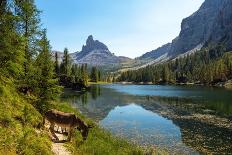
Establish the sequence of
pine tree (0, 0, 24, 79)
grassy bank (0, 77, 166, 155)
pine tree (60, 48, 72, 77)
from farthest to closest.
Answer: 1. pine tree (60, 48, 72, 77)
2. pine tree (0, 0, 24, 79)
3. grassy bank (0, 77, 166, 155)

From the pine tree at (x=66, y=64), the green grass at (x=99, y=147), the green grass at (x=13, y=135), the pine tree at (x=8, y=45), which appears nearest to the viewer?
the green grass at (x=13, y=135)

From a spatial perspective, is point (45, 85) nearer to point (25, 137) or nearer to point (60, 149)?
point (60, 149)

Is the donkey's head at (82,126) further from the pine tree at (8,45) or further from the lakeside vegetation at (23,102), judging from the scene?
the pine tree at (8,45)

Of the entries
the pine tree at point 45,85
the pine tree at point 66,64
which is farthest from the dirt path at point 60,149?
the pine tree at point 66,64

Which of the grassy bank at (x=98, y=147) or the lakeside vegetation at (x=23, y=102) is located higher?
the lakeside vegetation at (x=23, y=102)

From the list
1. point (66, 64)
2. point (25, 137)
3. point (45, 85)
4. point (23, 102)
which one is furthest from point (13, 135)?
point (66, 64)

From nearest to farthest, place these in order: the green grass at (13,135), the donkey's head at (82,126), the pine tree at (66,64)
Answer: the green grass at (13,135) → the donkey's head at (82,126) → the pine tree at (66,64)

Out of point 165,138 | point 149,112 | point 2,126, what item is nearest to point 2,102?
point 2,126

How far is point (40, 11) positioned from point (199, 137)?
2764cm

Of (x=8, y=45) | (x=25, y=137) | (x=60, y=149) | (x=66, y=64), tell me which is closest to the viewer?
(x=25, y=137)

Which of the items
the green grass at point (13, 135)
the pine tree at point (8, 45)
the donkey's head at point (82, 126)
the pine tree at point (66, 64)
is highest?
the pine tree at point (66, 64)

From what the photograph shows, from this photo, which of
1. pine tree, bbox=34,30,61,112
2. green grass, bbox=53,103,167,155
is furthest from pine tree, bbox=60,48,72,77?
green grass, bbox=53,103,167,155

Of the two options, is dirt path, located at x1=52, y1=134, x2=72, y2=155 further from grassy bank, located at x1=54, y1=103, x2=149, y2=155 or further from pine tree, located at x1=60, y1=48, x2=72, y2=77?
pine tree, located at x1=60, y1=48, x2=72, y2=77

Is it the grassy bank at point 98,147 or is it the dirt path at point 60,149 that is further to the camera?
the grassy bank at point 98,147
